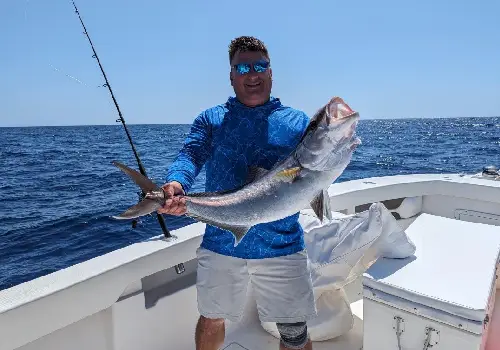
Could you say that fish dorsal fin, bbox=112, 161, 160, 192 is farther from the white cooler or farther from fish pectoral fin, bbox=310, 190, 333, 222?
the white cooler

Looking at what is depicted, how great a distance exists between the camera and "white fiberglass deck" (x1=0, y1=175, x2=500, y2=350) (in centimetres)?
238

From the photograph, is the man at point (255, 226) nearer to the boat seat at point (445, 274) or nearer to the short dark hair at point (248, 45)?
the short dark hair at point (248, 45)

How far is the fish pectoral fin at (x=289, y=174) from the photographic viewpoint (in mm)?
2084

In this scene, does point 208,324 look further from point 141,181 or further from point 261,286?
point 141,181

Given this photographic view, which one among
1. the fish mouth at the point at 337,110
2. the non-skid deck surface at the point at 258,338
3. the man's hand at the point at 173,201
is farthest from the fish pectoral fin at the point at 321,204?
the non-skid deck surface at the point at 258,338

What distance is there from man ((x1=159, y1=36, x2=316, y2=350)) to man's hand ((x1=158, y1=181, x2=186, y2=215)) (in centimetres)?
28

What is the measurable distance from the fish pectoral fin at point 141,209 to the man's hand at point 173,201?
0.18ft

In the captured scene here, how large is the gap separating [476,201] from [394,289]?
2884 millimetres

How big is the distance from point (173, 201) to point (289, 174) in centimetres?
59

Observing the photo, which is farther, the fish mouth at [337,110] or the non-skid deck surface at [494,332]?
the non-skid deck surface at [494,332]

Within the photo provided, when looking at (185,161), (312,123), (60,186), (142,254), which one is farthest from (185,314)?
(60,186)

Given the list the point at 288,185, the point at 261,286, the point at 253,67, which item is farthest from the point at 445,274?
the point at 253,67

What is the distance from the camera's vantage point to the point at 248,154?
2.50m

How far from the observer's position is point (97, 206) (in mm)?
13164
